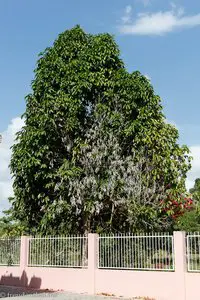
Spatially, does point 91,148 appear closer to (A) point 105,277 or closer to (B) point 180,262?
(A) point 105,277

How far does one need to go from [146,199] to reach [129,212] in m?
1.12

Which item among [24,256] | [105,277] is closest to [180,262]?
[105,277]

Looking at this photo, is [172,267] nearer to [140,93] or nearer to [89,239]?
[89,239]

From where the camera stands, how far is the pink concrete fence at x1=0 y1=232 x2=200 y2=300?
39.0 ft

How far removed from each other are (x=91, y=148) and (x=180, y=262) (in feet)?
23.5

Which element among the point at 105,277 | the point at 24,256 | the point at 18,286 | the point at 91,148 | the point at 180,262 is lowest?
the point at 18,286

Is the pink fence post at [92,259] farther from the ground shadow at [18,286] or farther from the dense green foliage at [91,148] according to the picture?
the dense green foliage at [91,148]

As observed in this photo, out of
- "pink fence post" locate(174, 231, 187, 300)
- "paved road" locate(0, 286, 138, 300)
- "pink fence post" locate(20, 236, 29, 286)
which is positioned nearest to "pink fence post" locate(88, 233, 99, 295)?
"paved road" locate(0, 286, 138, 300)

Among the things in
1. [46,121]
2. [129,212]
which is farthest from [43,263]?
[46,121]

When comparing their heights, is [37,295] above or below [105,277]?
below

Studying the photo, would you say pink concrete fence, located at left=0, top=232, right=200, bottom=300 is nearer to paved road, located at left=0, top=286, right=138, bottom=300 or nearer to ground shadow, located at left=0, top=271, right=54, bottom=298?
ground shadow, located at left=0, top=271, right=54, bottom=298

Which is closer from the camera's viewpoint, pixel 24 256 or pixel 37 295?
pixel 37 295

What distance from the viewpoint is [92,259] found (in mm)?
14141

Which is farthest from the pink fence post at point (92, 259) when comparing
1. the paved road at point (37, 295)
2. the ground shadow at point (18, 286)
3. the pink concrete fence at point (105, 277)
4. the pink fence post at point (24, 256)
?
the pink fence post at point (24, 256)
